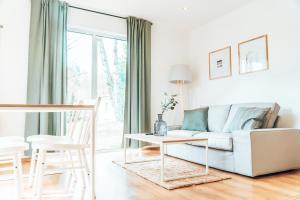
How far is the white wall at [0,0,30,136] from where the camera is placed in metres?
3.47

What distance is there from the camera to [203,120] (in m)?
3.76

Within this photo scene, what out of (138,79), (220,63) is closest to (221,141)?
(220,63)

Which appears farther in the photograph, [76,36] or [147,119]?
[147,119]

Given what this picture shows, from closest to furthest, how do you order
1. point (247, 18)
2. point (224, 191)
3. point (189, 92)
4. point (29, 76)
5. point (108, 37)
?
point (224, 191) → point (29, 76) → point (247, 18) → point (108, 37) → point (189, 92)

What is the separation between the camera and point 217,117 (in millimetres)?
3715

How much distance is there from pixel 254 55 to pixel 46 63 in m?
3.34

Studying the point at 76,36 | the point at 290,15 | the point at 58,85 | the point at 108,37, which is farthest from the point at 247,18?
the point at 58,85

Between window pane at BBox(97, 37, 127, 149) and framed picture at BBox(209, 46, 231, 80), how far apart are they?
1744mm

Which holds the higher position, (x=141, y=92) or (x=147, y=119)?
(x=141, y=92)

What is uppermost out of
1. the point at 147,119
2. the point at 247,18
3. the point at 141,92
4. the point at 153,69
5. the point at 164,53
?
the point at 247,18

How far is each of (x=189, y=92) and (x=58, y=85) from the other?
2.77m

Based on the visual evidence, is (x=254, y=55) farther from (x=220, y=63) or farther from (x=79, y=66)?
(x=79, y=66)

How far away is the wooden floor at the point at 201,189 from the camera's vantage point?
1941 mm

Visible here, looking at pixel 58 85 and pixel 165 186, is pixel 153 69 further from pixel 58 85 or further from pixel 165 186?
pixel 165 186
